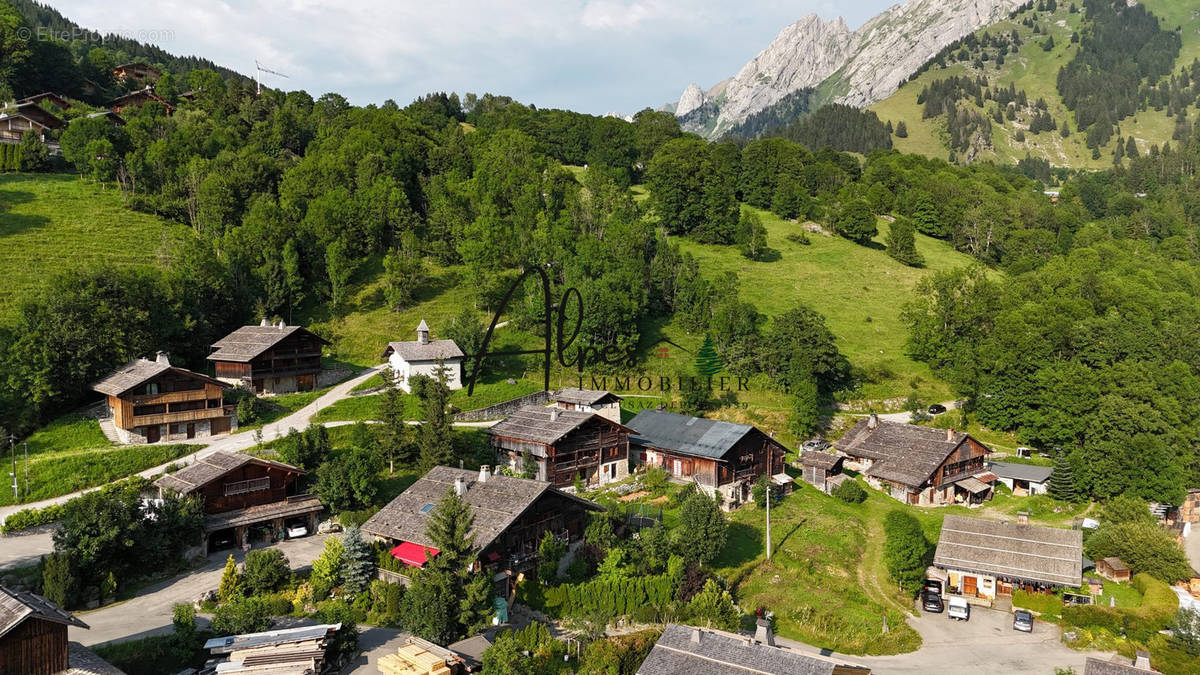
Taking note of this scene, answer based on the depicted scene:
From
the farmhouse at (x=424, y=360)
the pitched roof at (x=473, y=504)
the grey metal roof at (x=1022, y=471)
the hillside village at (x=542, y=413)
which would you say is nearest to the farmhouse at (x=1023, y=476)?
the grey metal roof at (x=1022, y=471)

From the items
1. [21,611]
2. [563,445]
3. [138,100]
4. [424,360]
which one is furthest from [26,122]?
[21,611]

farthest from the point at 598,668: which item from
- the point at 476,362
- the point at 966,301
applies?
the point at 966,301

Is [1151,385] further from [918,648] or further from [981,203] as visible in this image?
[981,203]

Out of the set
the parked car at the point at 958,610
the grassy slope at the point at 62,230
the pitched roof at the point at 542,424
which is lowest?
the parked car at the point at 958,610

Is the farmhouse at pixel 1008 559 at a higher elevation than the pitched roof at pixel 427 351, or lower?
lower

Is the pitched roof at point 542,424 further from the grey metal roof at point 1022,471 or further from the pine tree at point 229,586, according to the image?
the grey metal roof at point 1022,471

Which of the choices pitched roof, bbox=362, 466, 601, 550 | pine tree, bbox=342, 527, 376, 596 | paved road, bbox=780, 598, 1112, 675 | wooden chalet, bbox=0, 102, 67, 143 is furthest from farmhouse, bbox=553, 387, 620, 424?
wooden chalet, bbox=0, 102, 67, 143

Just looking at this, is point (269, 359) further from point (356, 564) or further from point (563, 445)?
point (356, 564)
